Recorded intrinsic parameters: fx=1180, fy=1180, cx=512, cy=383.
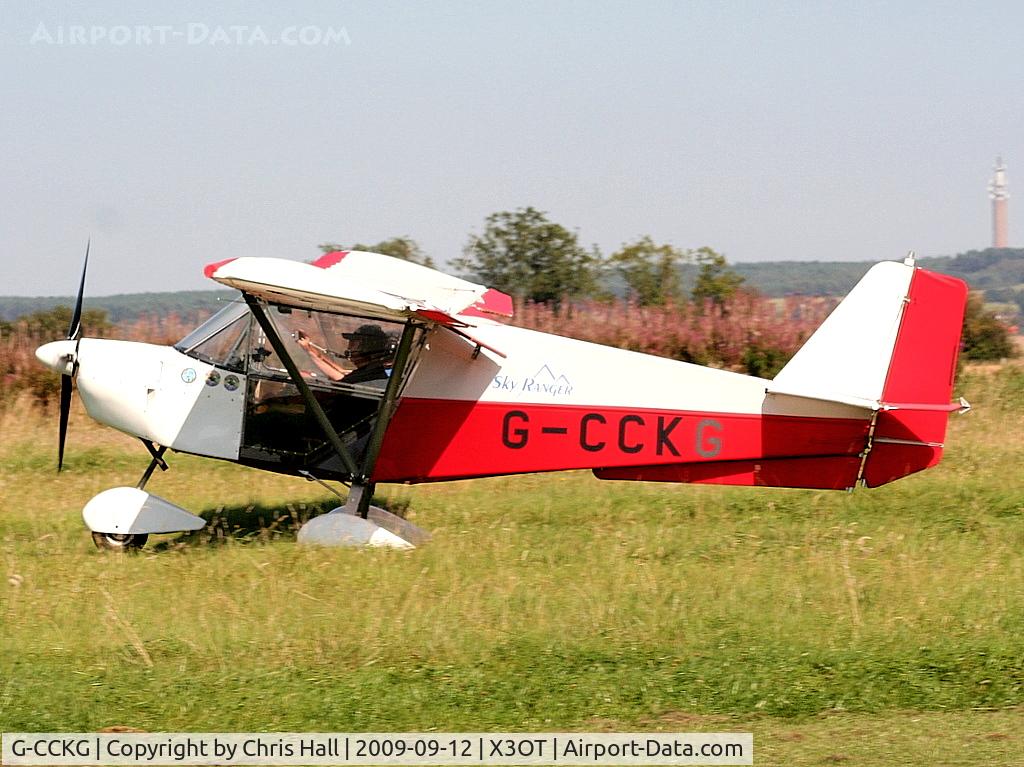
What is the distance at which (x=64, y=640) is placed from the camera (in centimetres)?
626

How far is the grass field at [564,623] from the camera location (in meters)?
5.26

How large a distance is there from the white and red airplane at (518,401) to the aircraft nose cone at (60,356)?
0.01 meters

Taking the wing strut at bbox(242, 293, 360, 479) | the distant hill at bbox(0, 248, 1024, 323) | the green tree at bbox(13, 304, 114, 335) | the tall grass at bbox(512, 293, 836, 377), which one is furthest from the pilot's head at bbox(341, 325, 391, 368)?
the distant hill at bbox(0, 248, 1024, 323)

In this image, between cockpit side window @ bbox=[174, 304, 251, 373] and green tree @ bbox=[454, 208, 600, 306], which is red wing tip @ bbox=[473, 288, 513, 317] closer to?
cockpit side window @ bbox=[174, 304, 251, 373]

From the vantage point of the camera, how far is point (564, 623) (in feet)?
21.4

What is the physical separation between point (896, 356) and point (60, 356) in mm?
6129

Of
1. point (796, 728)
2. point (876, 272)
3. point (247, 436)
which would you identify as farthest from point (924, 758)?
point (247, 436)

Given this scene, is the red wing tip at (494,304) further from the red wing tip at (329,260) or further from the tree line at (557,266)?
the tree line at (557,266)

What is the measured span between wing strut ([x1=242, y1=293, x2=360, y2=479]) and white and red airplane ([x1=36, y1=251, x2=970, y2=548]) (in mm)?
31

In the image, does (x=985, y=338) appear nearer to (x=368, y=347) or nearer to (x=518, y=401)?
(x=518, y=401)

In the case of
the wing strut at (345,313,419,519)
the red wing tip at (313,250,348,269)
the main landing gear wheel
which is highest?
the red wing tip at (313,250,348,269)

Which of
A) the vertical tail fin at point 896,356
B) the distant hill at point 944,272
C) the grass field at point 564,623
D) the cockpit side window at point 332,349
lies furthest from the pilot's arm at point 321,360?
the distant hill at point 944,272

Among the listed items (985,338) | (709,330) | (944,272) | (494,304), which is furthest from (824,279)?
(494,304)

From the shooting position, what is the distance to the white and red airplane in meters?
8.56
